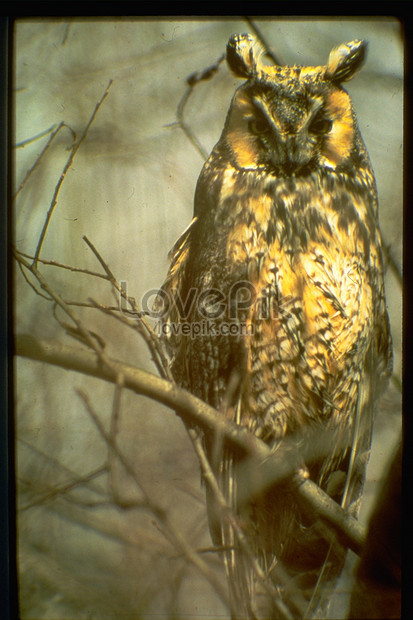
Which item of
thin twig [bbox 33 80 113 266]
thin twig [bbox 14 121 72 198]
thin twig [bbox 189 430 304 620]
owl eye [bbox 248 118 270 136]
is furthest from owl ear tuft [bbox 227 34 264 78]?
thin twig [bbox 189 430 304 620]

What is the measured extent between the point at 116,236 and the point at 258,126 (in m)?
0.43

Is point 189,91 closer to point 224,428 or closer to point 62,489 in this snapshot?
point 224,428

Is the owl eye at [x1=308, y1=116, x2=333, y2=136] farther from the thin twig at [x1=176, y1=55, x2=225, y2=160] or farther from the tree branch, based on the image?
the tree branch

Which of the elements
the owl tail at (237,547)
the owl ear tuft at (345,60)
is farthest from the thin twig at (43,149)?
the owl tail at (237,547)

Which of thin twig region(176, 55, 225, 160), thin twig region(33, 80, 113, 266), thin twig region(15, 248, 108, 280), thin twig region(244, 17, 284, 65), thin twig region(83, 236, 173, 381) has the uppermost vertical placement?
thin twig region(244, 17, 284, 65)

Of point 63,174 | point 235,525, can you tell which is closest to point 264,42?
point 63,174

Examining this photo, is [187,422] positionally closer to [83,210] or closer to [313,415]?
[313,415]

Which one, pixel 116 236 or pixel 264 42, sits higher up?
pixel 264 42

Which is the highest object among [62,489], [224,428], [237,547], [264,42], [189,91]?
[264,42]

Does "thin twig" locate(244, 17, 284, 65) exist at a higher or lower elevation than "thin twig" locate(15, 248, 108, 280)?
higher

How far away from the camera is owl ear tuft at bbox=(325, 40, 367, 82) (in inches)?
41.7

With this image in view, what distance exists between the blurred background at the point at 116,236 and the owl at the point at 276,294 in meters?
0.05

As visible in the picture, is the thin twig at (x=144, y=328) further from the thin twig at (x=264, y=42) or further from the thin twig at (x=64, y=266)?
the thin twig at (x=264, y=42)

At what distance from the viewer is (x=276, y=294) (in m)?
1.07
